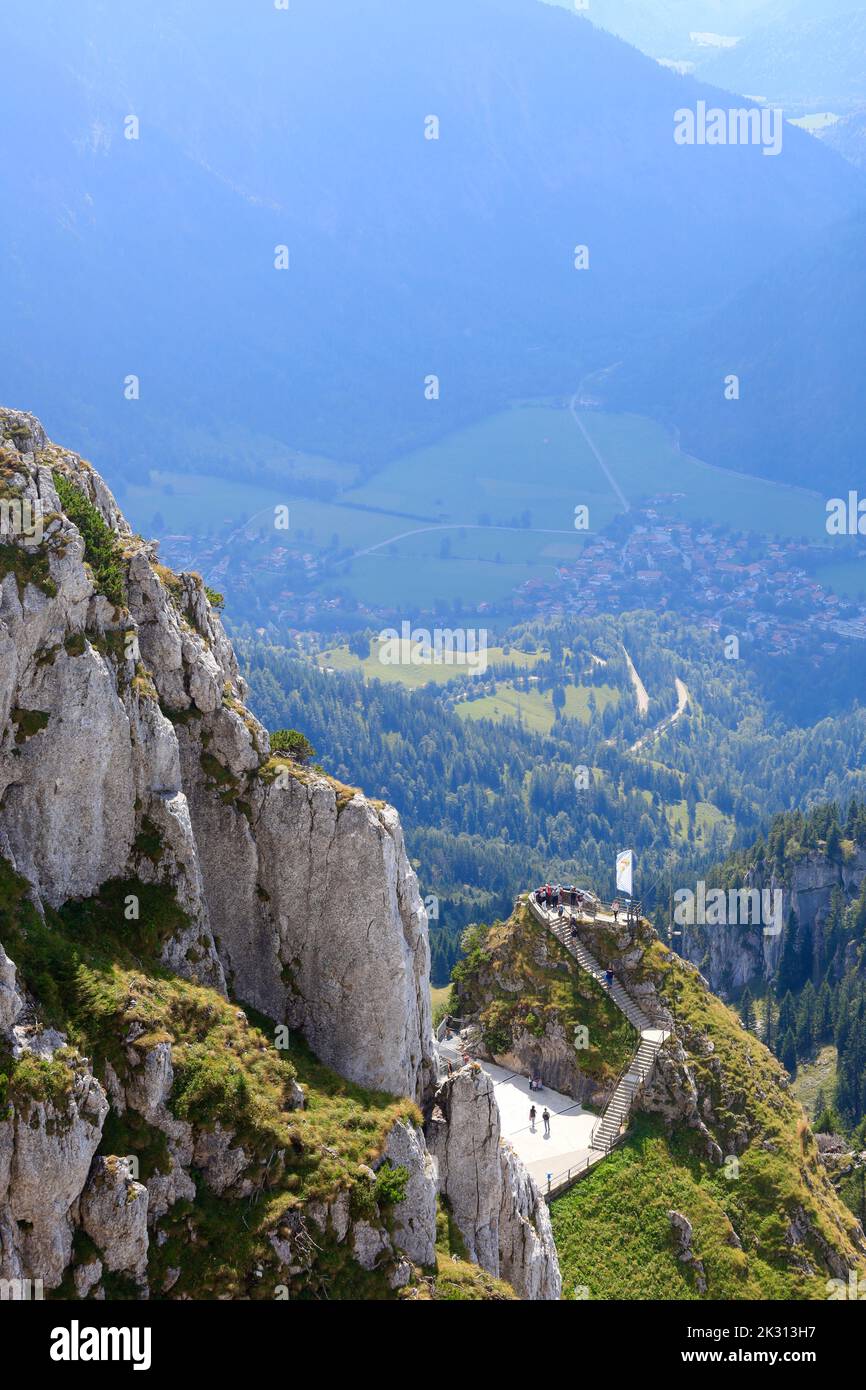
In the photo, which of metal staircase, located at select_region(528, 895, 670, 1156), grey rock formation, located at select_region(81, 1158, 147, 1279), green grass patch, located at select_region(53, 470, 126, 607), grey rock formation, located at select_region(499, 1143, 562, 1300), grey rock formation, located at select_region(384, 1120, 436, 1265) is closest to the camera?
grey rock formation, located at select_region(81, 1158, 147, 1279)

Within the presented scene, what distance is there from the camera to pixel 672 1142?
99.9 m

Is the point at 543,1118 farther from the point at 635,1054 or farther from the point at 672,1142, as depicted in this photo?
the point at 672,1142

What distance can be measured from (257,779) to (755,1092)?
51863 millimetres

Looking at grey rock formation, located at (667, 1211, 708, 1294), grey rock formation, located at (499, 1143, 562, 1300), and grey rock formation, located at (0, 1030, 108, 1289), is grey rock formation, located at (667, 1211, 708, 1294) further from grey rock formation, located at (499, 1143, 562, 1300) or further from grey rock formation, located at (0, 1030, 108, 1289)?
grey rock formation, located at (0, 1030, 108, 1289)

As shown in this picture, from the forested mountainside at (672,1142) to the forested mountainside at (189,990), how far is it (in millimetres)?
15626

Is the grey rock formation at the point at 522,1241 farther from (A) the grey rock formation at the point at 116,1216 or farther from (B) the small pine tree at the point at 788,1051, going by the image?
(B) the small pine tree at the point at 788,1051

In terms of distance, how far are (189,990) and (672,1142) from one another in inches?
1894

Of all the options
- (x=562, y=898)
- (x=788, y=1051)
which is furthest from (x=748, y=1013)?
(x=562, y=898)

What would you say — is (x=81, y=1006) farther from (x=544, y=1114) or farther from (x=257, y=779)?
(x=544, y=1114)

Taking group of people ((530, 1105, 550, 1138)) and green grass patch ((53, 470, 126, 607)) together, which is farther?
Result: group of people ((530, 1105, 550, 1138))

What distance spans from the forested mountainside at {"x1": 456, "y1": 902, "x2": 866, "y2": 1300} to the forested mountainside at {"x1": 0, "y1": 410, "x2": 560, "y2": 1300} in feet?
51.3

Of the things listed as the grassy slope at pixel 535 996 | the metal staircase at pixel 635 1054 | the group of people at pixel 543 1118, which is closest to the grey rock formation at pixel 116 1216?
the group of people at pixel 543 1118

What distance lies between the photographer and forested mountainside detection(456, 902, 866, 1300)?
92.1 metres

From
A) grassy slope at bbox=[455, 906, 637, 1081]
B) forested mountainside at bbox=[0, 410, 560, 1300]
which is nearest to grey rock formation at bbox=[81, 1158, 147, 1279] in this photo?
forested mountainside at bbox=[0, 410, 560, 1300]
